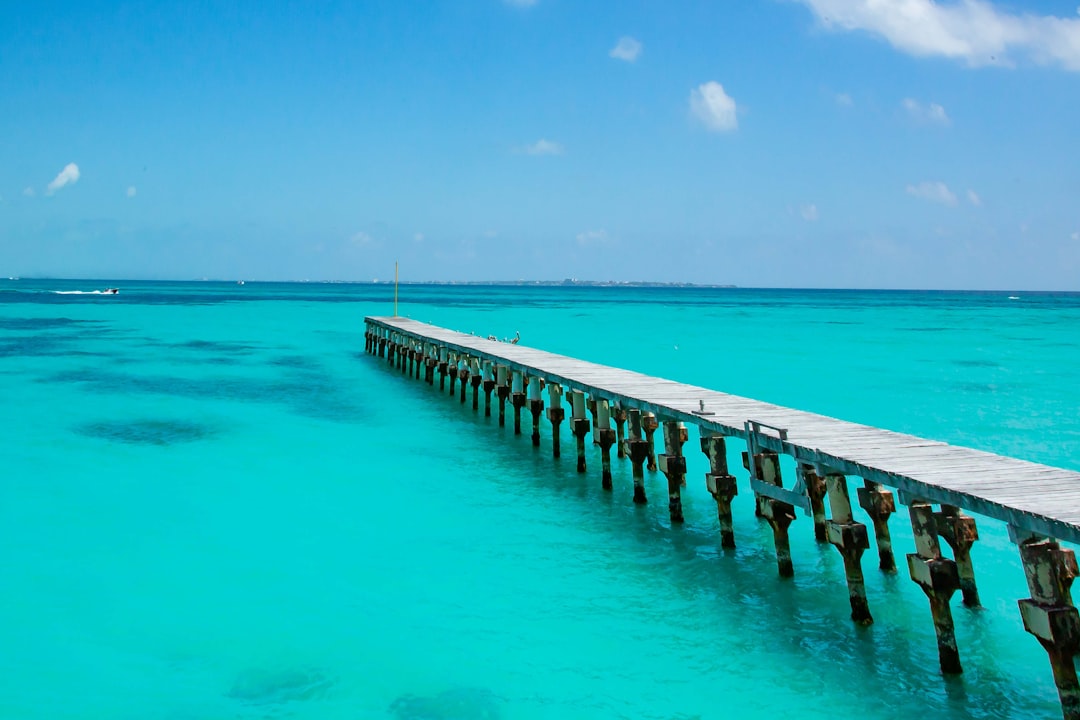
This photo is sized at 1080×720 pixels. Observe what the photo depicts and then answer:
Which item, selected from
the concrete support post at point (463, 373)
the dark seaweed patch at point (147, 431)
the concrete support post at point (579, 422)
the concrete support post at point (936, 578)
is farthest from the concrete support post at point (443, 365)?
the concrete support post at point (936, 578)

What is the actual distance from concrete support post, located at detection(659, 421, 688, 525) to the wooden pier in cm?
1

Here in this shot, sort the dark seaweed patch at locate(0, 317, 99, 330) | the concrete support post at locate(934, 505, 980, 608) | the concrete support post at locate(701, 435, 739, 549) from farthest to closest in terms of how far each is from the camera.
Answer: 1. the dark seaweed patch at locate(0, 317, 99, 330)
2. the concrete support post at locate(701, 435, 739, 549)
3. the concrete support post at locate(934, 505, 980, 608)

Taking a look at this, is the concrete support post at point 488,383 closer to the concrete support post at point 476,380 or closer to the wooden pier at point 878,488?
the concrete support post at point 476,380

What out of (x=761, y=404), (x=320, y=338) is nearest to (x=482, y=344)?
(x=761, y=404)

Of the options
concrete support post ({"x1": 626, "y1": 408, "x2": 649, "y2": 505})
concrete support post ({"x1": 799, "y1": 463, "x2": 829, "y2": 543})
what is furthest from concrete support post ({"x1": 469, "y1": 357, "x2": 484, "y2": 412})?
concrete support post ({"x1": 799, "y1": 463, "x2": 829, "y2": 543})

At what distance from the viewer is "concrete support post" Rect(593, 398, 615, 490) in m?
12.5

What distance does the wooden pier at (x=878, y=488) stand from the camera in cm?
579

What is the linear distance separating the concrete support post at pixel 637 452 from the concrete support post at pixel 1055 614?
239 inches

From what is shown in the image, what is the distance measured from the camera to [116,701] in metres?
6.64

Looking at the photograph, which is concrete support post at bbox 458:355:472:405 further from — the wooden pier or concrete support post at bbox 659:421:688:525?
concrete support post at bbox 659:421:688:525

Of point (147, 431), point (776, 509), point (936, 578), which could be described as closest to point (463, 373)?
point (147, 431)

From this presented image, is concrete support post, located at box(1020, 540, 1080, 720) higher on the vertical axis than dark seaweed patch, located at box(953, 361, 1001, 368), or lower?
higher

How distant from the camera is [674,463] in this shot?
10656 mm

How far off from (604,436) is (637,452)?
1.00 m
